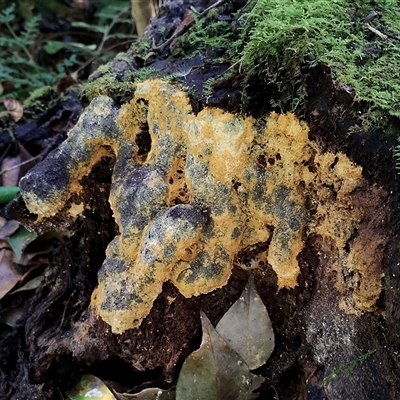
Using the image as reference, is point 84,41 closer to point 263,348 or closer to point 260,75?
point 260,75

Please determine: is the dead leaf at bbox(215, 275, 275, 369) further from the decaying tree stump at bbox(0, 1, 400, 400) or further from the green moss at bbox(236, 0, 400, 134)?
the green moss at bbox(236, 0, 400, 134)

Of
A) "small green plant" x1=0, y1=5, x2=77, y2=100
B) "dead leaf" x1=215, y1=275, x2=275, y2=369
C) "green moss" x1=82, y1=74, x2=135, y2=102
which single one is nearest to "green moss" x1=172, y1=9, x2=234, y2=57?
"green moss" x1=82, y1=74, x2=135, y2=102

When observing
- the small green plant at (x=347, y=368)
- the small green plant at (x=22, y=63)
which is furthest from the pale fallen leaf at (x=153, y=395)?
the small green plant at (x=22, y=63)

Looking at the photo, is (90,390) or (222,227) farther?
(90,390)

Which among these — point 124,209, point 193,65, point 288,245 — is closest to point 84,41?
point 193,65

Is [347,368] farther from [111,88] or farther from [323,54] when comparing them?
[111,88]

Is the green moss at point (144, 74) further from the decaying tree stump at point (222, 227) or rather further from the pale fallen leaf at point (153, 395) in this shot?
the pale fallen leaf at point (153, 395)

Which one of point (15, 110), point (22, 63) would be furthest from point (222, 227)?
point (22, 63)
